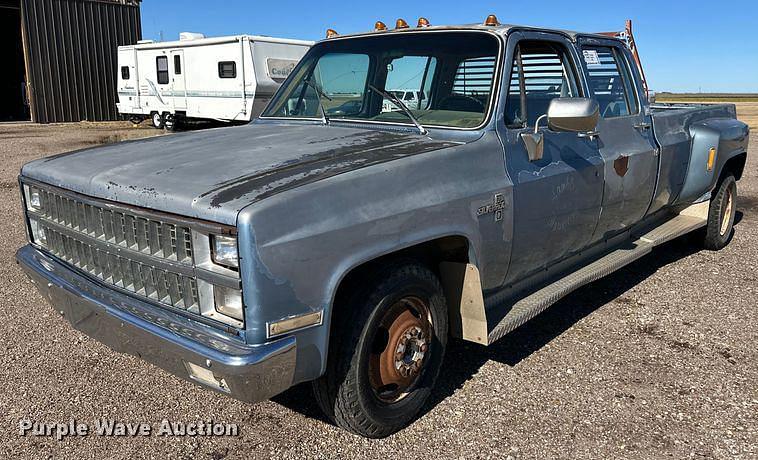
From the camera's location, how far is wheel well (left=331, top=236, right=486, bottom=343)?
3096mm

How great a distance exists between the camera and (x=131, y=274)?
275cm

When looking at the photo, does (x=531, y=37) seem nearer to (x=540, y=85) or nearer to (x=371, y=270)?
(x=540, y=85)

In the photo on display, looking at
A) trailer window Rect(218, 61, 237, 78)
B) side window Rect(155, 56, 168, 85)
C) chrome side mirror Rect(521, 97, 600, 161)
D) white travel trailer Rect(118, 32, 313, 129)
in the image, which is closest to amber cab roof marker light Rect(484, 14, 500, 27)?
chrome side mirror Rect(521, 97, 600, 161)

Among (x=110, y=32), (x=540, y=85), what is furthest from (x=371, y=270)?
(x=110, y=32)

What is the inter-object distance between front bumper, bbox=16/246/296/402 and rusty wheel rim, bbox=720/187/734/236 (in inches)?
215

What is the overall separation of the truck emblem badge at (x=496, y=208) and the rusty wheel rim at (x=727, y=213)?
4115mm

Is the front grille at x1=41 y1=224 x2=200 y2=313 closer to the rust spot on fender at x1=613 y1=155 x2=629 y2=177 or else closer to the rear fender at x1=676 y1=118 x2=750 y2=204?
the rust spot on fender at x1=613 y1=155 x2=629 y2=177

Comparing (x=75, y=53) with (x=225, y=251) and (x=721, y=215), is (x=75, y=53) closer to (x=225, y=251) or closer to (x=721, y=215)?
(x=721, y=215)

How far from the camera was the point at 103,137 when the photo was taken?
18.8 meters

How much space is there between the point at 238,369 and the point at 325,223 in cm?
63

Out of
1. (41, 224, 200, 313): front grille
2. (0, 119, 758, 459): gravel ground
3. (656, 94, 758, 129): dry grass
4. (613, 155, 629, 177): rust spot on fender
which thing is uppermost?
(613, 155, 629, 177): rust spot on fender

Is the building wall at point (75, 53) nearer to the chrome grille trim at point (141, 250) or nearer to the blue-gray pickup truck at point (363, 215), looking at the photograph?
the blue-gray pickup truck at point (363, 215)

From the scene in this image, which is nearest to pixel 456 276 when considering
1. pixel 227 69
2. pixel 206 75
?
pixel 227 69

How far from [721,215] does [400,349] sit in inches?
181
